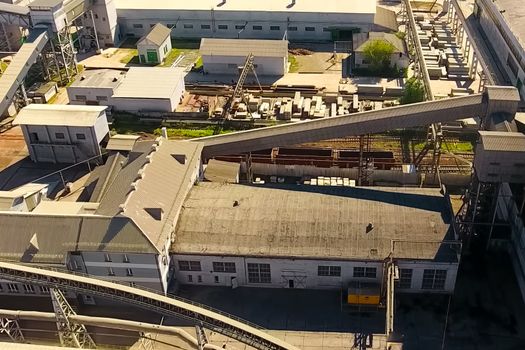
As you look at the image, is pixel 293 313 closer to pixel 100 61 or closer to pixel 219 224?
pixel 219 224

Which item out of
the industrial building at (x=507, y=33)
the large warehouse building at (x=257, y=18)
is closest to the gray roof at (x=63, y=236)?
the industrial building at (x=507, y=33)

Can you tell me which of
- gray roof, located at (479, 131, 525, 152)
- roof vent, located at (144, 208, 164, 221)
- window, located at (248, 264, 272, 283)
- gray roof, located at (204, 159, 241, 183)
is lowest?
window, located at (248, 264, 272, 283)

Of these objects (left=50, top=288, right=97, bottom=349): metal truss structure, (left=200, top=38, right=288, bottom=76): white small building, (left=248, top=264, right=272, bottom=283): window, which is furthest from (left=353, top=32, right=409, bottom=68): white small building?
(left=50, top=288, right=97, bottom=349): metal truss structure

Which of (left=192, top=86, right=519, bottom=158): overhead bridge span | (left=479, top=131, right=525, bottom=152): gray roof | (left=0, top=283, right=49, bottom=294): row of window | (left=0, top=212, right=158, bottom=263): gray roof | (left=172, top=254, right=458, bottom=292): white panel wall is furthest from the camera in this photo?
(left=192, top=86, right=519, bottom=158): overhead bridge span

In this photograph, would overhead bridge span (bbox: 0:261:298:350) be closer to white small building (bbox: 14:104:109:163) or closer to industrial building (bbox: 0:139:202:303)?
industrial building (bbox: 0:139:202:303)

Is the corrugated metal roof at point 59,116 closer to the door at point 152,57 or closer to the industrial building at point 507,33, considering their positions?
the door at point 152,57

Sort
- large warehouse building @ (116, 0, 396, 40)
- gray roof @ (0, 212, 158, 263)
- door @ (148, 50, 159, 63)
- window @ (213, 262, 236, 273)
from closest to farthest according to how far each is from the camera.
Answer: gray roof @ (0, 212, 158, 263) → window @ (213, 262, 236, 273) → door @ (148, 50, 159, 63) → large warehouse building @ (116, 0, 396, 40)

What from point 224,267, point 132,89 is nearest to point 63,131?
point 132,89

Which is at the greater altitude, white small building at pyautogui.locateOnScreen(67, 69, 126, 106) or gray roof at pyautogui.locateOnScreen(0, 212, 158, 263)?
gray roof at pyautogui.locateOnScreen(0, 212, 158, 263)

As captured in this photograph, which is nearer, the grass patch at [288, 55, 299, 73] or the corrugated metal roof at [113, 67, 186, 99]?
the corrugated metal roof at [113, 67, 186, 99]
